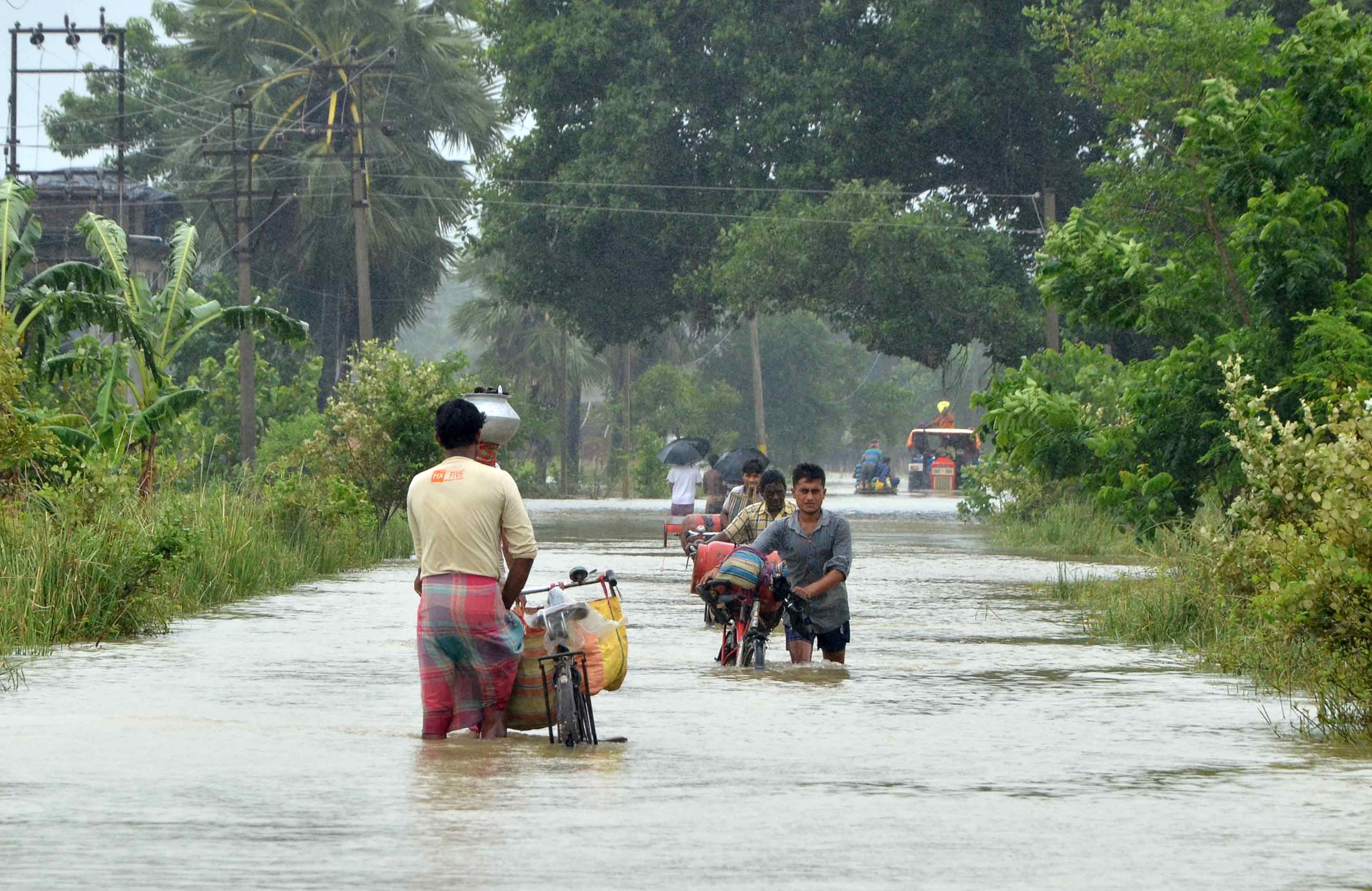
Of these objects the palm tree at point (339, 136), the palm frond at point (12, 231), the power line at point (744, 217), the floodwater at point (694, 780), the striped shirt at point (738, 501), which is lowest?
the floodwater at point (694, 780)

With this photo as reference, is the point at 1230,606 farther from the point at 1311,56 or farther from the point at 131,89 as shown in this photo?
the point at 131,89

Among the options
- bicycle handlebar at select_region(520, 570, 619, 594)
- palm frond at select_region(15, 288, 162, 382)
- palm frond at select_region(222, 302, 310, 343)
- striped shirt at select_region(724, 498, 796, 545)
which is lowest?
bicycle handlebar at select_region(520, 570, 619, 594)

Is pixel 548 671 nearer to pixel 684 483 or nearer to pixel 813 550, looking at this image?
pixel 813 550

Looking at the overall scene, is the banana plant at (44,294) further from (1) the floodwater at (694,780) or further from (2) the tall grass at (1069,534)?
(2) the tall grass at (1069,534)

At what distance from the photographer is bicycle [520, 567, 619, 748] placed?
10500 mm

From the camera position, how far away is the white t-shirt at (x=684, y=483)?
30469 mm

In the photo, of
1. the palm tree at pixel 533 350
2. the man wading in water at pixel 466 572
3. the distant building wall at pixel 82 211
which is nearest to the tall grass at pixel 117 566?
the man wading in water at pixel 466 572

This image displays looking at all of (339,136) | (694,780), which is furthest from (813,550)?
(339,136)

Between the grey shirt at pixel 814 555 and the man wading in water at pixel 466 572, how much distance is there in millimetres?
4030

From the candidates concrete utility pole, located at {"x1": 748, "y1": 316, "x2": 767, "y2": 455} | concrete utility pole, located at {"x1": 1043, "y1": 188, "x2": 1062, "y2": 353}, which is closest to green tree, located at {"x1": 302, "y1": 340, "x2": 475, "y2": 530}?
concrete utility pole, located at {"x1": 1043, "y1": 188, "x2": 1062, "y2": 353}

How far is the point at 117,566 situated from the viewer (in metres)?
17.3

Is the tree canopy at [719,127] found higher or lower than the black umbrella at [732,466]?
higher

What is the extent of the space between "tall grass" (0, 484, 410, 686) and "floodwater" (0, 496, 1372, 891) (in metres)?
0.47

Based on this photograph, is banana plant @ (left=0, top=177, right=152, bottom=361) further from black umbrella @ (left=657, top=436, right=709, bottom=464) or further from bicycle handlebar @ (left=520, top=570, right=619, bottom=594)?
bicycle handlebar @ (left=520, top=570, right=619, bottom=594)
